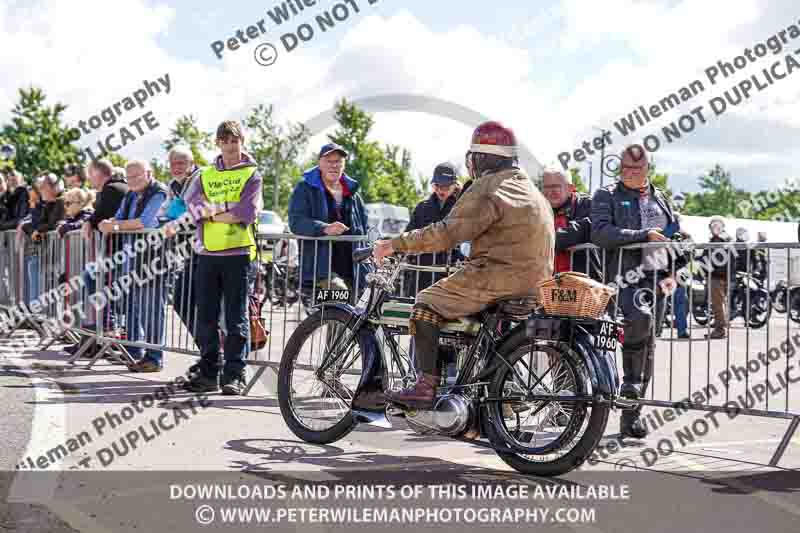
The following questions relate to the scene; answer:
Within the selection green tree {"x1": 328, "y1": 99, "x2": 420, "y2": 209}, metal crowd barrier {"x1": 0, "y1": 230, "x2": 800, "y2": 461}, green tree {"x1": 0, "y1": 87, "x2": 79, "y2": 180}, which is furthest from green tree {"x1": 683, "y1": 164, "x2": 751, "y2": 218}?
metal crowd barrier {"x1": 0, "y1": 230, "x2": 800, "y2": 461}

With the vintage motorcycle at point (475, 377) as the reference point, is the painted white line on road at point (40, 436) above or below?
below

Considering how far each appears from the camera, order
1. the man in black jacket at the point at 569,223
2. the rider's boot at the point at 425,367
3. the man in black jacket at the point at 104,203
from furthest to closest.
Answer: the man in black jacket at the point at 104,203, the man in black jacket at the point at 569,223, the rider's boot at the point at 425,367

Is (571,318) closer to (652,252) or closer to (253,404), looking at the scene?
(652,252)

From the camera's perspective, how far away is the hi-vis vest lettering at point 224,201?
8.83 metres

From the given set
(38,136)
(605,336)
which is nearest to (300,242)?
(605,336)

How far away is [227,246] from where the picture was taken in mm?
8820

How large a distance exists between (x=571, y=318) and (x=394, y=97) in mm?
46549

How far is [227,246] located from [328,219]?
87 cm

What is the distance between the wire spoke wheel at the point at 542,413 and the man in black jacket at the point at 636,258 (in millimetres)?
1512

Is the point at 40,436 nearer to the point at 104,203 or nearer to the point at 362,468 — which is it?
the point at 362,468

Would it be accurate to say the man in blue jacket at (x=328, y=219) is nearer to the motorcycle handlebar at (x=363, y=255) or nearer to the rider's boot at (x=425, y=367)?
the motorcycle handlebar at (x=363, y=255)
